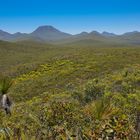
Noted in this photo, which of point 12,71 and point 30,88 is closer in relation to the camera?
point 30,88

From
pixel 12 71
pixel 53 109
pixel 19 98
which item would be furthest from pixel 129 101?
pixel 12 71

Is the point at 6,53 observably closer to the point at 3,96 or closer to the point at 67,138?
the point at 3,96

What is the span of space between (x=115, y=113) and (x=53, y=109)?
2.79m

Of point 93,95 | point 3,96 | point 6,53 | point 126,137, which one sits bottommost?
point 6,53

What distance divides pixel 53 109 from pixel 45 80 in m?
42.7

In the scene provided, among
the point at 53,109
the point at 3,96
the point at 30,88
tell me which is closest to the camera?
the point at 53,109

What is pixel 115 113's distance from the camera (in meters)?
8.22

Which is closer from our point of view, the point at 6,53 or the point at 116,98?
the point at 116,98

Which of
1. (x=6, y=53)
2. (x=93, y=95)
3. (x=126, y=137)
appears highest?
(x=126, y=137)

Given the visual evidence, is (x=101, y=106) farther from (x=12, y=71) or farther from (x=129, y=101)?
(x=12, y=71)

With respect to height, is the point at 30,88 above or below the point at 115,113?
below

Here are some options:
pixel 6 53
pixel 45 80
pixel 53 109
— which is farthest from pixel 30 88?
pixel 6 53

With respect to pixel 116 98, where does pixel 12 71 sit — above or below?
below

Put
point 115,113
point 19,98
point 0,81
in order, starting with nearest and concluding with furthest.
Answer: point 115,113
point 0,81
point 19,98
